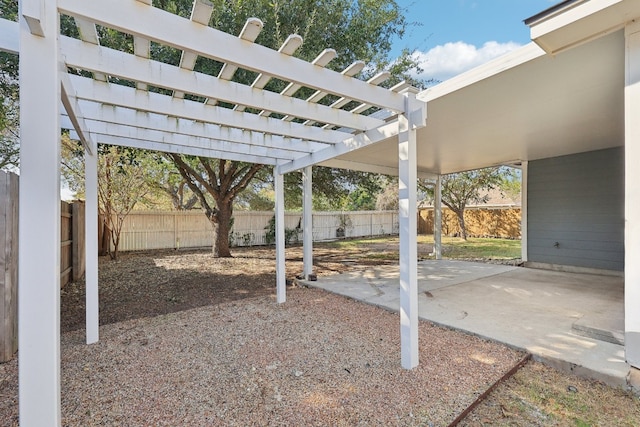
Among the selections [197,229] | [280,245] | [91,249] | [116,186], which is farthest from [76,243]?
[197,229]

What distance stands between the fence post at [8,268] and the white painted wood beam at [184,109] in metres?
1.33

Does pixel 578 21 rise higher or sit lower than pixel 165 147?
higher

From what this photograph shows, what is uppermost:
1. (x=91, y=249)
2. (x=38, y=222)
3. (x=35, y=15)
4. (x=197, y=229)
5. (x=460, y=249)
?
(x=35, y=15)

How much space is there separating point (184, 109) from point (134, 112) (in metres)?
0.74

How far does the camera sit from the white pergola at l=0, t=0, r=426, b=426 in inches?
51.6

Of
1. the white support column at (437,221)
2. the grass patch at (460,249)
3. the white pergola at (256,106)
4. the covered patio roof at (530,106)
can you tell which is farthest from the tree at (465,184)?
the white pergola at (256,106)

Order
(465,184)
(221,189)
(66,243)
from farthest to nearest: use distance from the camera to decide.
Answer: (465,184) → (221,189) → (66,243)

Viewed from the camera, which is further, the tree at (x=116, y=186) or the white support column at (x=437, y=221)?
the white support column at (x=437, y=221)

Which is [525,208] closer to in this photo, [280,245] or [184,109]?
[280,245]

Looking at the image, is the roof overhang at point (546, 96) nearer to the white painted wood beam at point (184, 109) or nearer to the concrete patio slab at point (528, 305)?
the white painted wood beam at point (184, 109)

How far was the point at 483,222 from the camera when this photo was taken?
16.2m

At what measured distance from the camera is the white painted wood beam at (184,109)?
242 centimetres

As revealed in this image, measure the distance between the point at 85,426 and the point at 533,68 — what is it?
14.2 feet

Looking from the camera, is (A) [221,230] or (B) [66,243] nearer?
(B) [66,243]
